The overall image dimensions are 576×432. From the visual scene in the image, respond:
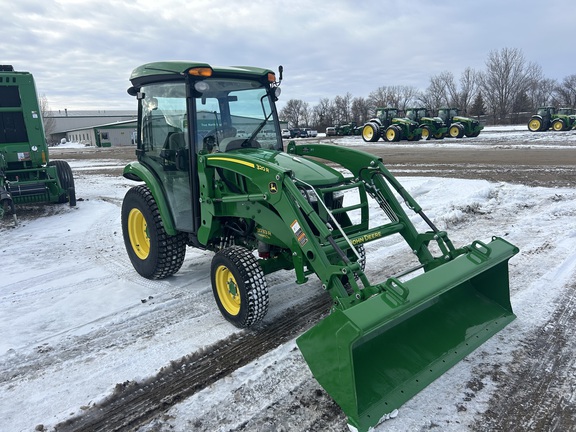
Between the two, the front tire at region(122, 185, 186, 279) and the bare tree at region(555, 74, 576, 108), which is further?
the bare tree at region(555, 74, 576, 108)

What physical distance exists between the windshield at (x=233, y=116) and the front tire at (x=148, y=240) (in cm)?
117

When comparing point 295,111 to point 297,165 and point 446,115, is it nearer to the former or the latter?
point 446,115

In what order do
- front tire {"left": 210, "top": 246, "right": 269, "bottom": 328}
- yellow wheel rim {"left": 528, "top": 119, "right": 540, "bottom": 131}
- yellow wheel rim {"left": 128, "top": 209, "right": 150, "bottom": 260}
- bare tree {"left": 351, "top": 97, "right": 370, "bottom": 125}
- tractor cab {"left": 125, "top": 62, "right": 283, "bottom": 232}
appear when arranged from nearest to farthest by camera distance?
front tire {"left": 210, "top": 246, "right": 269, "bottom": 328} → tractor cab {"left": 125, "top": 62, "right": 283, "bottom": 232} → yellow wheel rim {"left": 128, "top": 209, "right": 150, "bottom": 260} → yellow wheel rim {"left": 528, "top": 119, "right": 540, "bottom": 131} → bare tree {"left": 351, "top": 97, "right": 370, "bottom": 125}

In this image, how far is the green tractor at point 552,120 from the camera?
30.4 meters

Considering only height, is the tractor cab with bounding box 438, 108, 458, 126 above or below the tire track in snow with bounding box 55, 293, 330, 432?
above

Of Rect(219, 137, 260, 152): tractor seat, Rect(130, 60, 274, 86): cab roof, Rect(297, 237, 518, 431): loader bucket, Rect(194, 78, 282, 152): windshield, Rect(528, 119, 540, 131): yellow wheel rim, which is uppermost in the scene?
Rect(130, 60, 274, 86): cab roof

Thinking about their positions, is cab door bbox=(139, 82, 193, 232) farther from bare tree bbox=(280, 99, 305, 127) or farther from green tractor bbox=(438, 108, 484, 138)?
bare tree bbox=(280, 99, 305, 127)

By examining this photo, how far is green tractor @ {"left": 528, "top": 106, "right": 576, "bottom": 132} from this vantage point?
30.4 m

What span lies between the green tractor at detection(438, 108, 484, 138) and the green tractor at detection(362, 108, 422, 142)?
2.48 m

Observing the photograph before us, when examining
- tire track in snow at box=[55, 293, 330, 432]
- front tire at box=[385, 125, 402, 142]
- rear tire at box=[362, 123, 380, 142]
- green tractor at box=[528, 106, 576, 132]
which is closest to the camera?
tire track in snow at box=[55, 293, 330, 432]

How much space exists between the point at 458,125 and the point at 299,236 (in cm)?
2897

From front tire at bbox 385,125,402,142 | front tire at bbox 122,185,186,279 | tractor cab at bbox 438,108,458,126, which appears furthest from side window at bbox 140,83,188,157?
tractor cab at bbox 438,108,458,126

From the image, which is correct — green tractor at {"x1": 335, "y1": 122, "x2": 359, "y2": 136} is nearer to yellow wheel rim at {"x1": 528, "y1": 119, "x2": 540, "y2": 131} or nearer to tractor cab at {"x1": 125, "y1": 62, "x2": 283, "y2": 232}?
yellow wheel rim at {"x1": 528, "y1": 119, "x2": 540, "y2": 131}

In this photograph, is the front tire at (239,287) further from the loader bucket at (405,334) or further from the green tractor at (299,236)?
the loader bucket at (405,334)
